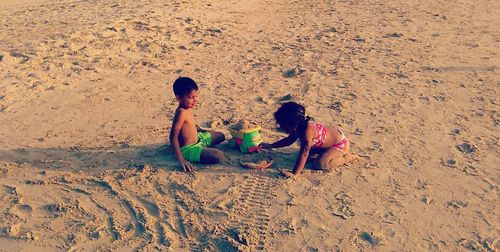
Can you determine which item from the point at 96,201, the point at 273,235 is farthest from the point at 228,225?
the point at 96,201

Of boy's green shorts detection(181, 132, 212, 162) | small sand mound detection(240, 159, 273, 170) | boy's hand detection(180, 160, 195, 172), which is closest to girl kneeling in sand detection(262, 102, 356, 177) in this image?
small sand mound detection(240, 159, 273, 170)

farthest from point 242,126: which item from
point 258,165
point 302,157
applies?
point 302,157

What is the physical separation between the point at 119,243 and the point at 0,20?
7518 mm

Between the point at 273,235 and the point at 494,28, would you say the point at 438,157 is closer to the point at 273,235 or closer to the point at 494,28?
the point at 273,235

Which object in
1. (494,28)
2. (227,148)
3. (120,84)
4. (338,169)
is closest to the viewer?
(338,169)

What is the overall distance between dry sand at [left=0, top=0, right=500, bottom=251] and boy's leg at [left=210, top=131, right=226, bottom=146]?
95 millimetres

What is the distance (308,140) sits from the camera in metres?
4.48

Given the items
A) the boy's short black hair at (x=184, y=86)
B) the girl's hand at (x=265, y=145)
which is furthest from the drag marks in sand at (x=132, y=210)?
the boy's short black hair at (x=184, y=86)

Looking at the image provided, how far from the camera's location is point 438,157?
4867 millimetres

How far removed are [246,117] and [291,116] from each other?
1.51m

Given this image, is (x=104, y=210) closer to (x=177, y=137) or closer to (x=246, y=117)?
(x=177, y=137)

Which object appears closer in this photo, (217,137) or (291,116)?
(291,116)

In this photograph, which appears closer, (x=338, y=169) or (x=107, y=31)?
(x=338, y=169)

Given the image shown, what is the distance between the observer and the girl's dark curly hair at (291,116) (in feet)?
14.4
